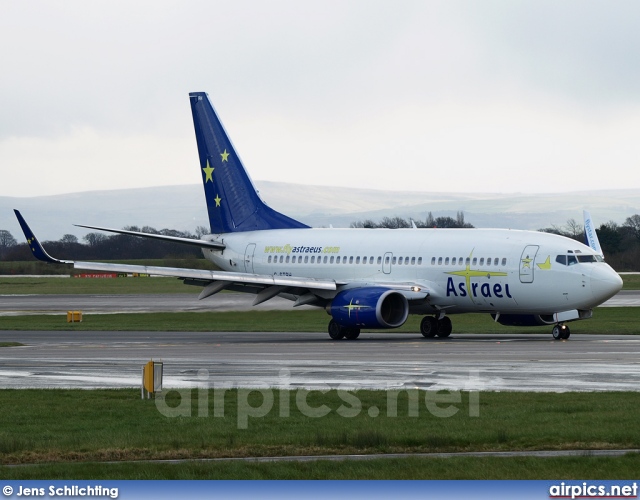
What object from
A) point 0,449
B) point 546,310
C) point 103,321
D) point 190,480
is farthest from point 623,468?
point 103,321

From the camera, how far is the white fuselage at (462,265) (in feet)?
137

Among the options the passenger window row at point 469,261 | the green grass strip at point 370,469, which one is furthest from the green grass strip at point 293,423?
the passenger window row at point 469,261

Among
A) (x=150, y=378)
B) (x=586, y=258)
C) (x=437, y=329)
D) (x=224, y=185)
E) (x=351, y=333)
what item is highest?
(x=224, y=185)

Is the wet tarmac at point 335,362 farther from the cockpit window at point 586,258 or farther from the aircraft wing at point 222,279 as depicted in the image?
the cockpit window at point 586,258

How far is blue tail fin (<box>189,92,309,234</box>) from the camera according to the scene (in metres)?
53.8

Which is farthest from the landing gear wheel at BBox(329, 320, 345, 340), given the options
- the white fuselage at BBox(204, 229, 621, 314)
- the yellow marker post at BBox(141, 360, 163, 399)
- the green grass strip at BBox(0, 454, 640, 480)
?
the green grass strip at BBox(0, 454, 640, 480)

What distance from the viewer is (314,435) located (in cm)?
1750

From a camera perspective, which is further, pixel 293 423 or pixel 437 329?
pixel 437 329

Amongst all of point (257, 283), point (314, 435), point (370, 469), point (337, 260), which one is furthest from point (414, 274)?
point (370, 469)

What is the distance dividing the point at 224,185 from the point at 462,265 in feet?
47.7

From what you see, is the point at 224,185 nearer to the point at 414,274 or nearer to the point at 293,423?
the point at 414,274

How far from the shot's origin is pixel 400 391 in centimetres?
2323

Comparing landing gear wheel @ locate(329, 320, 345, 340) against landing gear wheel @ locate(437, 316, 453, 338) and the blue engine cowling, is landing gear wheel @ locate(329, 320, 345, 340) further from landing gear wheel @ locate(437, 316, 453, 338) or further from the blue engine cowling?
landing gear wheel @ locate(437, 316, 453, 338)
